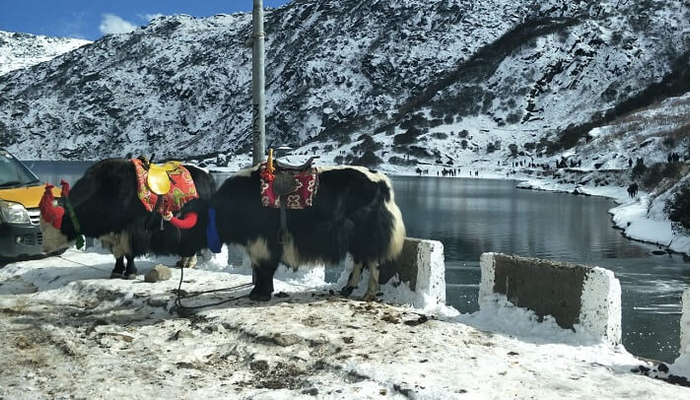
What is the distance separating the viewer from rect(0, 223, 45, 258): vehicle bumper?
29.4ft

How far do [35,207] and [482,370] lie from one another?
7.57m

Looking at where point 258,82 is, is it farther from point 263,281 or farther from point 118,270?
point 118,270

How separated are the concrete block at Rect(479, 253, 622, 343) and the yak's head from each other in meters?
5.39

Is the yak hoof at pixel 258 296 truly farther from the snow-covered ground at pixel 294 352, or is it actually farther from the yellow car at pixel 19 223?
the yellow car at pixel 19 223

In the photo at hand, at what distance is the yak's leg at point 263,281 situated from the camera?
7.25m

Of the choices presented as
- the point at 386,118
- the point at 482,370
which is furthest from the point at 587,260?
the point at 386,118

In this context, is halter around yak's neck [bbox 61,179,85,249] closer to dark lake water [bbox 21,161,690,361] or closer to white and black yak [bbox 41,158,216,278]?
A: white and black yak [bbox 41,158,216,278]

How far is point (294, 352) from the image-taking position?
5.34 metres

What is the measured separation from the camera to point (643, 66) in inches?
5684

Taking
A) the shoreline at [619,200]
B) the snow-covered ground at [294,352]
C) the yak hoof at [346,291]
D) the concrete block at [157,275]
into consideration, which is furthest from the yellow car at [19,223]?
the shoreline at [619,200]

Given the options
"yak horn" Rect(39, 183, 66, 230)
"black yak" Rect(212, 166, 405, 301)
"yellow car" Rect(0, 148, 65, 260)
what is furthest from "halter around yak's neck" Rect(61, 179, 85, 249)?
"black yak" Rect(212, 166, 405, 301)

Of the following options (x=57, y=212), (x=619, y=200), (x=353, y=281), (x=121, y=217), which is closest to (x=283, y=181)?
(x=353, y=281)

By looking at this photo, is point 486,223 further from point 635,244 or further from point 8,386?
point 8,386

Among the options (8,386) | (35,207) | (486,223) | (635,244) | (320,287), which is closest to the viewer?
(8,386)
